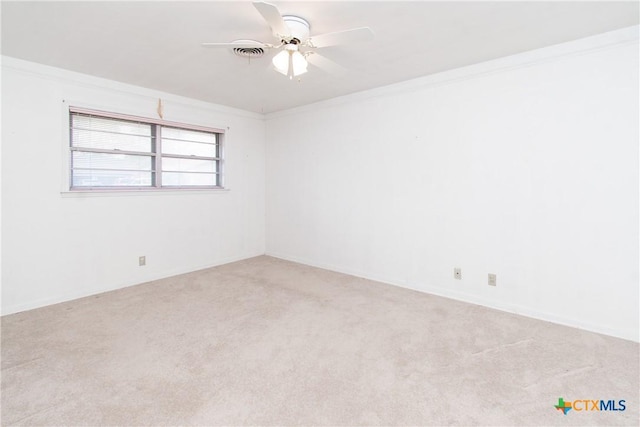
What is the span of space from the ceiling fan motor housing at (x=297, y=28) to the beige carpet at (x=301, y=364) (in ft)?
6.98

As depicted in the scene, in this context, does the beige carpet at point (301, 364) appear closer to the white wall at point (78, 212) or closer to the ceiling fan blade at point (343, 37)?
the white wall at point (78, 212)

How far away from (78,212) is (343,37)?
3082 mm

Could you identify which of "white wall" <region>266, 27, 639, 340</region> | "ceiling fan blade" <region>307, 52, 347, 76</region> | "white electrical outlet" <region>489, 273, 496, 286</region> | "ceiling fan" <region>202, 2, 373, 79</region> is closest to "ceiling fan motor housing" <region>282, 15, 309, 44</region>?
"ceiling fan" <region>202, 2, 373, 79</region>

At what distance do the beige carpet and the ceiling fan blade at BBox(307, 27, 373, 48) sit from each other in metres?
2.05

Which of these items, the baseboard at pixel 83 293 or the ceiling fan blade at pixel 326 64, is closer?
the ceiling fan blade at pixel 326 64

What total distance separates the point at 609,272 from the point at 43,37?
4655mm

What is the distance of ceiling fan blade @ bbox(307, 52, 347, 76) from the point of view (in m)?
2.74

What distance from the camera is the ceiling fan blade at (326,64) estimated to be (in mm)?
2737

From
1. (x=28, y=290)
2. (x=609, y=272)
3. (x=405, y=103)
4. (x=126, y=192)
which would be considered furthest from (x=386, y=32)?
(x=28, y=290)

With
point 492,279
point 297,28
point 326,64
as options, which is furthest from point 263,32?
point 492,279

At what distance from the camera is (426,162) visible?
3398mm

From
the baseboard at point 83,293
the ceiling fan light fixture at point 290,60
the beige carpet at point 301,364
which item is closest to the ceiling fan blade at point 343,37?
the ceiling fan light fixture at point 290,60

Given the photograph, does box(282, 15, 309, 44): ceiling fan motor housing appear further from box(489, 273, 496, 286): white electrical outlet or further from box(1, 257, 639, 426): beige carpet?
box(489, 273, 496, 286): white electrical outlet

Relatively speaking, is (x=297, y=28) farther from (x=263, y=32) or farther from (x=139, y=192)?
(x=139, y=192)
